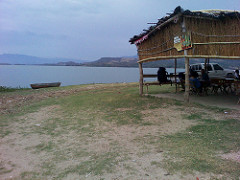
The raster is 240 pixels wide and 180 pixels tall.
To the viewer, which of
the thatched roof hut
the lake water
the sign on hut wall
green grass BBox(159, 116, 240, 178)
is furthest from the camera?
the lake water

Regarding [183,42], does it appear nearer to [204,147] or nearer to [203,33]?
[203,33]

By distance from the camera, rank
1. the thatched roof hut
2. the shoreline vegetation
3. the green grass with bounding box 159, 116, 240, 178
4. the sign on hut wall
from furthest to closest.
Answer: the sign on hut wall → the thatched roof hut → the shoreline vegetation → the green grass with bounding box 159, 116, 240, 178

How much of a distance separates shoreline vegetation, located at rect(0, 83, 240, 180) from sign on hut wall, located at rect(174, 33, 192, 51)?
7.44 feet

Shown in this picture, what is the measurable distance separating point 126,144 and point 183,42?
5.10 metres

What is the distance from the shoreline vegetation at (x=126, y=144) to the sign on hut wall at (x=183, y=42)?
227 cm

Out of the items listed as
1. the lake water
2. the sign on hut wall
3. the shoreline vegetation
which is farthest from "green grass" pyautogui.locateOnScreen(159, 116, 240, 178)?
the lake water

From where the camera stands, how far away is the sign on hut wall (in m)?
7.81

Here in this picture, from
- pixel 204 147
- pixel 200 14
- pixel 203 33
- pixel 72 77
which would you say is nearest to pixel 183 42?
pixel 203 33

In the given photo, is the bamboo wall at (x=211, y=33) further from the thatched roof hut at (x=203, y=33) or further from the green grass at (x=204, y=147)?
the green grass at (x=204, y=147)

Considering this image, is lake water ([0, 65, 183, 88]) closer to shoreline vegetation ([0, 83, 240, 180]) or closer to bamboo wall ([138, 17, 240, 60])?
bamboo wall ([138, 17, 240, 60])

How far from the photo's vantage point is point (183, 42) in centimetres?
804

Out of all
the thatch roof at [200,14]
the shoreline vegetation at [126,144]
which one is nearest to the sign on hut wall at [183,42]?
the thatch roof at [200,14]

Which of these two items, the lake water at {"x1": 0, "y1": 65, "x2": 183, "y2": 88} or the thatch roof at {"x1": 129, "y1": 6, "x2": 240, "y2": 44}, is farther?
the lake water at {"x1": 0, "y1": 65, "x2": 183, "y2": 88}

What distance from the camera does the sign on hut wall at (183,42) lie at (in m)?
7.81
